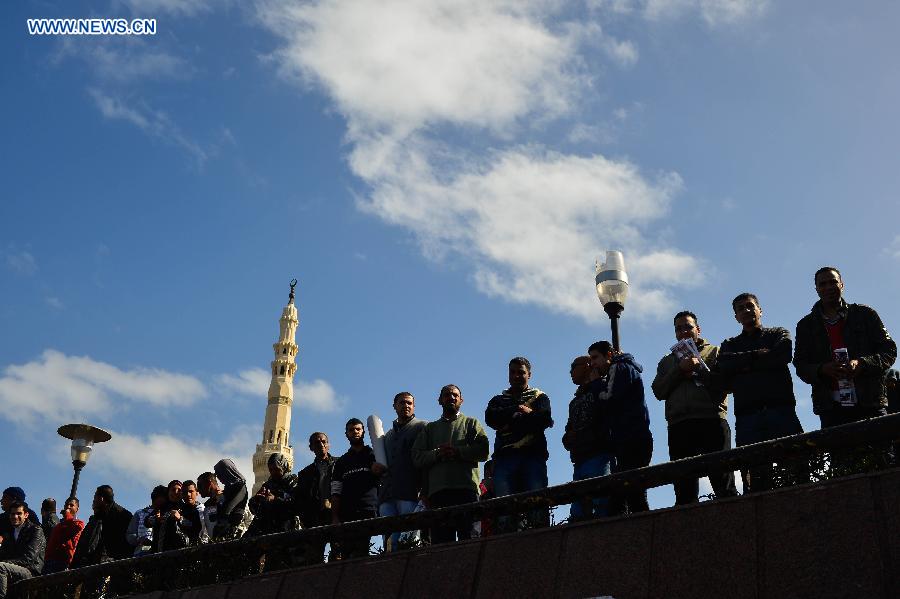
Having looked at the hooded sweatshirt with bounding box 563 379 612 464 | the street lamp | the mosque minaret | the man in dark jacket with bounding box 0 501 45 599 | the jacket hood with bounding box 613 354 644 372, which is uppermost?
the mosque minaret

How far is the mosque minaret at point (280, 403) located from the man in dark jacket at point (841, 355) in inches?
2291

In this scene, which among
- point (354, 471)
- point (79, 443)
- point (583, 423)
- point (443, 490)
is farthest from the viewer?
point (79, 443)

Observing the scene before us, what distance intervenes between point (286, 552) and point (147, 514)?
2614 mm

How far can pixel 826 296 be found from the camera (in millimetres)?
6699

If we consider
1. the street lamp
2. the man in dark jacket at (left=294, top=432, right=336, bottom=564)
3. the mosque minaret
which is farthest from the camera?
the mosque minaret

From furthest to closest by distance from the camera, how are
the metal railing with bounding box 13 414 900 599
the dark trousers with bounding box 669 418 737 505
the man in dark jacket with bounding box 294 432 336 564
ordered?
1. the man in dark jacket with bounding box 294 432 336 564
2. the dark trousers with bounding box 669 418 737 505
3. the metal railing with bounding box 13 414 900 599

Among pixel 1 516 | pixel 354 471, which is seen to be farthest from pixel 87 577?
pixel 354 471

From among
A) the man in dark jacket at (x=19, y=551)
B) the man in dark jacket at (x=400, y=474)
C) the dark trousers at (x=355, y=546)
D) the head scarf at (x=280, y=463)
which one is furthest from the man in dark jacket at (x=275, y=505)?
the man in dark jacket at (x=19, y=551)

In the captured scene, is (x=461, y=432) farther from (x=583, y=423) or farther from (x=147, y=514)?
(x=147, y=514)

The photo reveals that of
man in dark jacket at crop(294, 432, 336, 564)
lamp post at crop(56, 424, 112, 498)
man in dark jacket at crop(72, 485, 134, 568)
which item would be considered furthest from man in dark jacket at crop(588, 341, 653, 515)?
lamp post at crop(56, 424, 112, 498)

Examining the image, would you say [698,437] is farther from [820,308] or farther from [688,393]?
[820,308]

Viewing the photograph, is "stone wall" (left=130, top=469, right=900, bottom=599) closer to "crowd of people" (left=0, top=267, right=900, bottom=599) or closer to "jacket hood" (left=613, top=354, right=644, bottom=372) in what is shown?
"crowd of people" (left=0, top=267, right=900, bottom=599)

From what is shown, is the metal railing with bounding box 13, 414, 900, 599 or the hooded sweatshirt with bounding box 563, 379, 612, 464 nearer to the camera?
the metal railing with bounding box 13, 414, 900, 599

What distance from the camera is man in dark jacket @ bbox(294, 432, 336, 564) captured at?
885cm
